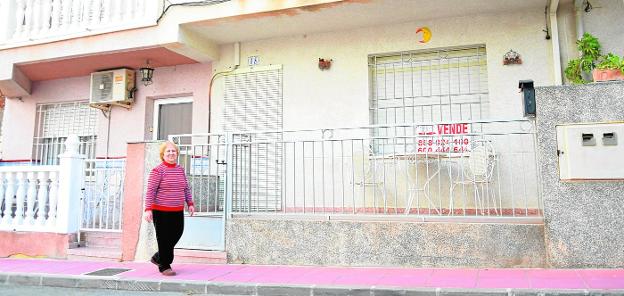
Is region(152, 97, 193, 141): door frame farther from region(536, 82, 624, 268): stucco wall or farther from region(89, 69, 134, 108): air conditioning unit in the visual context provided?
region(536, 82, 624, 268): stucco wall

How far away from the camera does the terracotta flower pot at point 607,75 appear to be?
18.1ft

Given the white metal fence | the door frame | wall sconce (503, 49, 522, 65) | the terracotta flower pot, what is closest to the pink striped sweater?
the white metal fence

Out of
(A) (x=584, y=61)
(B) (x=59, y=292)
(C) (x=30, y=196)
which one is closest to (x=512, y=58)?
(A) (x=584, y=61)

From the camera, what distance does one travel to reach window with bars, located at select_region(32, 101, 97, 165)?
35.2ft

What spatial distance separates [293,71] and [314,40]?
70 cm

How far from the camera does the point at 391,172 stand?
810cm

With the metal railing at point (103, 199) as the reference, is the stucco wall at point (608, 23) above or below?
above

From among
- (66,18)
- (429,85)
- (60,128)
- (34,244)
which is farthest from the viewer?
(60,128)

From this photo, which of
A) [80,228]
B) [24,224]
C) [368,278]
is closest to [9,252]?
[24,224]

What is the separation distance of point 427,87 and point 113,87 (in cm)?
634

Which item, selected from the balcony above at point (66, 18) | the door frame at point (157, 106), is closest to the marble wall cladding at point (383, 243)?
the door frame at point (157, 106)

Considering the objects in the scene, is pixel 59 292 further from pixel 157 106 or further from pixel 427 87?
pixel 427 87

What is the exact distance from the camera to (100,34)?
9.17 meters

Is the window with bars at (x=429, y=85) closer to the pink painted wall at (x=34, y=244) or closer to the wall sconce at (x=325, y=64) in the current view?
the wall sconce at (x=325, y=64)
